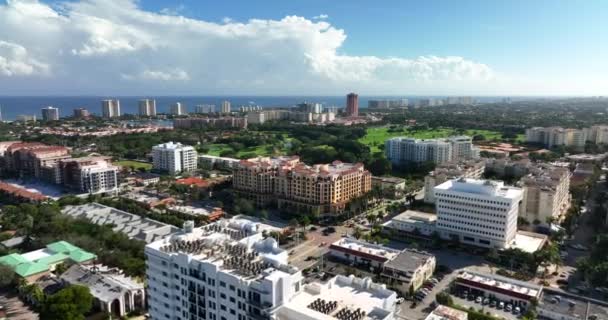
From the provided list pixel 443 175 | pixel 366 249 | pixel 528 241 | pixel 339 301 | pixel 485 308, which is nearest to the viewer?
pixel 339 301

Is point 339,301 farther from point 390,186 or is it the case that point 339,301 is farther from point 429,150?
point 429,150

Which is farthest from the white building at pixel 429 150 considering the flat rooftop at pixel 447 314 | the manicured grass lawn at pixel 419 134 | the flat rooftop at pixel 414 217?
the flat rooftop at pixel 447 314

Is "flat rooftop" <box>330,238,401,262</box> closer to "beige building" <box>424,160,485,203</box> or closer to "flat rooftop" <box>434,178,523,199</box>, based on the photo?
"flat rooftop" <box>434,178,523,199</box>

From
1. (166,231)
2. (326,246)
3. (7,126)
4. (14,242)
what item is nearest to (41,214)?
(14,242)

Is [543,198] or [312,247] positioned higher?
[543,198]

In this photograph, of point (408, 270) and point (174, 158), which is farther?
point (174, 158)

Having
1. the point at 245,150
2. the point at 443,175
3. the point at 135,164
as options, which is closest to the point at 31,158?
the point at 135,164

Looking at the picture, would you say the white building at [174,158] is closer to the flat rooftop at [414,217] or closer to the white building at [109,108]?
the flat rooftop at [414,217]
